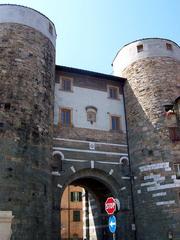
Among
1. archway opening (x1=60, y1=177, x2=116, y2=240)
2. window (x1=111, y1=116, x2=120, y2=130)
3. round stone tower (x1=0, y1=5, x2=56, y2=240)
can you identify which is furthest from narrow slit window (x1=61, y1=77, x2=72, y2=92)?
archway opening (x1=60, y1=177, x2=116, y2=240)

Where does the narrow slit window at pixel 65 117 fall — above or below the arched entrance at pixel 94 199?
above

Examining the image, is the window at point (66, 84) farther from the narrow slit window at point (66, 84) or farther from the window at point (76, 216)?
the window at point (76, 216)

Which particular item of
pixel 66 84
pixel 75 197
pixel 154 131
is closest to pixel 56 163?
pixel 66 84

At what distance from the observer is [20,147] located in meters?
15.4

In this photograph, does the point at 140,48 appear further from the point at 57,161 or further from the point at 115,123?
the point at 57,161

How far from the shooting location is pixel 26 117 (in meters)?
16.2

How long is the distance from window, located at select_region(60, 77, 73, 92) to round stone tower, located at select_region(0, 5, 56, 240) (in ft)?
4.18

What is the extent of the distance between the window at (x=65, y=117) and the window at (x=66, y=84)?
147 cm

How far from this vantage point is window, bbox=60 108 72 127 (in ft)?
63.2

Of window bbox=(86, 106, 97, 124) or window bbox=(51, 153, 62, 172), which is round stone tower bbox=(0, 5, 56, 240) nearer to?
window bbox=(51, 153, 62, 172)

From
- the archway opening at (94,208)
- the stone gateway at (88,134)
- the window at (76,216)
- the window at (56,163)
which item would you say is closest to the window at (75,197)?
the window at (76,216)

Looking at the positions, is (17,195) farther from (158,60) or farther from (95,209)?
(158,60)

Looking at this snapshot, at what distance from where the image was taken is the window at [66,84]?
20.4m

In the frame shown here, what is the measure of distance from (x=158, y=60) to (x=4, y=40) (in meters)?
9.64
